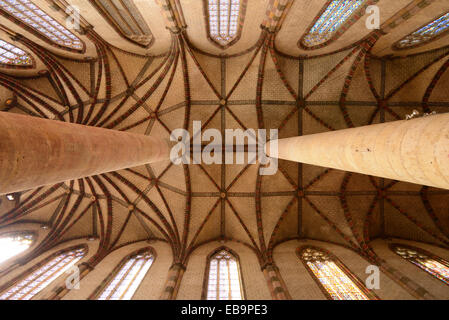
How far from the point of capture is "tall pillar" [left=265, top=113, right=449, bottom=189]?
8.83 feet

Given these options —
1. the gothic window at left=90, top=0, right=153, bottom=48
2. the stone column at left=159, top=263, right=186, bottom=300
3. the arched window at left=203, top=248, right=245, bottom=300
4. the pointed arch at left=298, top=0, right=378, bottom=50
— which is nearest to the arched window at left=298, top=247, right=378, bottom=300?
the arched window at left=203, top=248, right=245, bottom=300

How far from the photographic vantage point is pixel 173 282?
9.41 m

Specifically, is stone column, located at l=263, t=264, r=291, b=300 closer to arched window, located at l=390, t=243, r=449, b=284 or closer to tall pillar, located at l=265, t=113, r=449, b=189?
arched window, located at l=390, t=243, r=449, b=284

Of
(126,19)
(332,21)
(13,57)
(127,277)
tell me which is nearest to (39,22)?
(126,19)

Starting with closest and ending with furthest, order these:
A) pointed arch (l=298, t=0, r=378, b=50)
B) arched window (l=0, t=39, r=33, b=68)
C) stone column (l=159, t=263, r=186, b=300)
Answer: pointed arch (l=298, t=0, r=378, b=50)
stone column (l=159, t=263, r=186, b=300)
arched window (l=0, t=39, r=33, b=68)

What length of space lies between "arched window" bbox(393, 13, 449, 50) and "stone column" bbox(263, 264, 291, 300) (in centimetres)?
1118

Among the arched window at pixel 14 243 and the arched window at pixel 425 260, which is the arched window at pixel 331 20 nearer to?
the arched window at pixel 425 260

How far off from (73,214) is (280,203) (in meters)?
12.1

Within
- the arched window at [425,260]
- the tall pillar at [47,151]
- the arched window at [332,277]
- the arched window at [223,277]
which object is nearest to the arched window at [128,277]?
the arched window at [223,277]

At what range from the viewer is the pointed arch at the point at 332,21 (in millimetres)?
8492

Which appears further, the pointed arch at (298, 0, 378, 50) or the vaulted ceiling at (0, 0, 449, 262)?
the vaulted ceiling at (0, 0, 449, 262)

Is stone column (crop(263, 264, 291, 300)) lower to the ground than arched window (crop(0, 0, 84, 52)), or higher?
lower

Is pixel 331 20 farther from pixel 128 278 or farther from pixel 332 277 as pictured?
pixel 128 278
